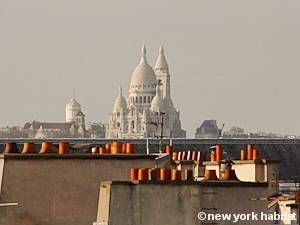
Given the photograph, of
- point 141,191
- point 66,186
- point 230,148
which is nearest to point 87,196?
point 66,186

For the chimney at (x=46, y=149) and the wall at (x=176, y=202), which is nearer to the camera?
the wall at (x=176, y=202)

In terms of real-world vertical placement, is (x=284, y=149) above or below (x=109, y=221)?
above

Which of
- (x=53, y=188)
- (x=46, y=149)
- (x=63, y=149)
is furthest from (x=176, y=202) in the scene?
(x=63, y=149)

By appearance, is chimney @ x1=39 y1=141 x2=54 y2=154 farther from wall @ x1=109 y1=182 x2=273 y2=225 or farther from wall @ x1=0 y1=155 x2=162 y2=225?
wall @ x1=109 y1=182 x2=273 y2=225

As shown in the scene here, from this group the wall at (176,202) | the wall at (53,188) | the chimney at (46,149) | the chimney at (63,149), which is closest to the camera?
the wall at (176,202)

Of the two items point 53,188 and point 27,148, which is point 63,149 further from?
point 53,188

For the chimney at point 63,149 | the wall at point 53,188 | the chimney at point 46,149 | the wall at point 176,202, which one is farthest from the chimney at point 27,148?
the wall at point 176,202

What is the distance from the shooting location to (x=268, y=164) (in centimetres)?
2861

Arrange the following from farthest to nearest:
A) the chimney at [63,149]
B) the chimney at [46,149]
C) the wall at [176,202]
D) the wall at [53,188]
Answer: the chimney at [63,149] → the chimney at [46,149] → the wall at [53,188] → the wall at [176,202]

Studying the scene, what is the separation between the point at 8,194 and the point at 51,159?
0.77 metres

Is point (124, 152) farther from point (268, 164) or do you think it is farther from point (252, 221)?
point (252, 221)

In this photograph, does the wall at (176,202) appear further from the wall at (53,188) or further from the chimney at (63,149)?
the chimney at (63,149)

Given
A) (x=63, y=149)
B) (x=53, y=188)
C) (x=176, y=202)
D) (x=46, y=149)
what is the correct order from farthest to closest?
(x=63, y=149), (x=46, y=149), (x=53, y=188), (x=176, y=202)

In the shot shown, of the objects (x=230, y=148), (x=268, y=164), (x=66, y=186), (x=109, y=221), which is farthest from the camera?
(x=230, y=148)
